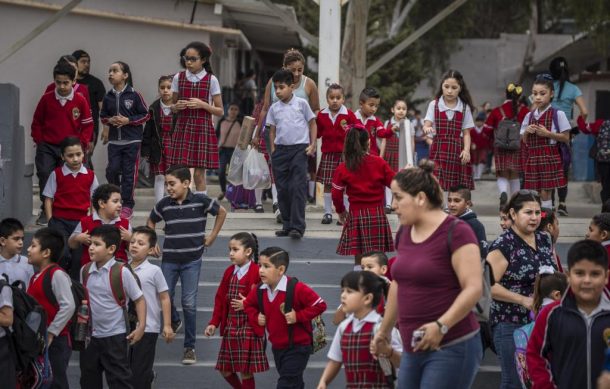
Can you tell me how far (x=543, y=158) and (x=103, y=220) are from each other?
4928mm

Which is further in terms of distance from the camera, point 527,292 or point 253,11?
point 253,11

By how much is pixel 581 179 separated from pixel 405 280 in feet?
65.6

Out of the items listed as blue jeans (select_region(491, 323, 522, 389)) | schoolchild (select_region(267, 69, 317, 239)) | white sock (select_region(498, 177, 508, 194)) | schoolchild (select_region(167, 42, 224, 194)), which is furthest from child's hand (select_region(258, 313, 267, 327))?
white sock (select_region(498, 177, 508, 194))

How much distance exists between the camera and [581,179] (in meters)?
25.5

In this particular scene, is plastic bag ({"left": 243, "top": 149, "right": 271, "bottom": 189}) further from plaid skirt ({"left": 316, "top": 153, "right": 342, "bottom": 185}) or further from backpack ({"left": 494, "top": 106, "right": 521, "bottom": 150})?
backpack ({"left": 494, "top": 106, "right": 521, "bottom": 150})

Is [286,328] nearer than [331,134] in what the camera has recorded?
Yes

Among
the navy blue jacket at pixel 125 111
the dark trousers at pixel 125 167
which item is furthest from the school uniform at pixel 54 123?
the dark trousers at pixel 125 167

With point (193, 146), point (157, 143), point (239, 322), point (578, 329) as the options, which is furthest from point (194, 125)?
point (578, 329)

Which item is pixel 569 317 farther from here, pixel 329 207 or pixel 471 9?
pixel 471 9

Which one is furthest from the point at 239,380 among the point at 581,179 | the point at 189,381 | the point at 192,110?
the point at 581,179

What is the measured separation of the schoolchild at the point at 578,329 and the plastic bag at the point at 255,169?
6679 mm

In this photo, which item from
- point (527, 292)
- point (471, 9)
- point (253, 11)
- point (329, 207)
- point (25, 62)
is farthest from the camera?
point (471, 9)

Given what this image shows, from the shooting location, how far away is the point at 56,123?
1183 centimetres

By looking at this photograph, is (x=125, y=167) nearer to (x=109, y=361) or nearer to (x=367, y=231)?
(x=367, y=231)
